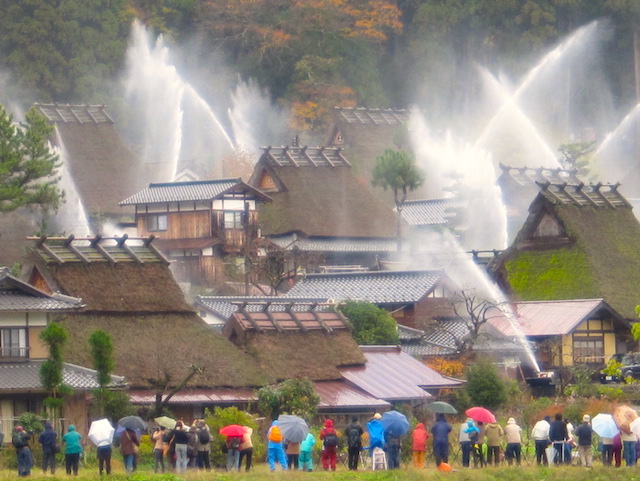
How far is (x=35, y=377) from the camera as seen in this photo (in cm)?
4478

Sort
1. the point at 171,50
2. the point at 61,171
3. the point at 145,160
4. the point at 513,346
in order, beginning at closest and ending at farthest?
the point at 513,346, the point at 61,171, the point at 145,160, the point at 171,50

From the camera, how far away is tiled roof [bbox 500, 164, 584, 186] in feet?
255

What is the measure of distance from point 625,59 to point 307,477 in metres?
78.2

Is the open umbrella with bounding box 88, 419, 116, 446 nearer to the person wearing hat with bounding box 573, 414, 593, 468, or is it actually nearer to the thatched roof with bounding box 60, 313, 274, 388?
the person wearing hat with bounding box 573, 414, 593, 468

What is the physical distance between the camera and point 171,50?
4035 inches

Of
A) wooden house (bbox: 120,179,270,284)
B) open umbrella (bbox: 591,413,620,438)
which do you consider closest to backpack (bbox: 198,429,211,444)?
open umbrella (bbox: 591,413,620,438)

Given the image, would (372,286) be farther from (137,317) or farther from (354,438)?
(354,438)

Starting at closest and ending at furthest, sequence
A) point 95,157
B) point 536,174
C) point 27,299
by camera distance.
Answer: point 27,299
point 536,174
point 95,157

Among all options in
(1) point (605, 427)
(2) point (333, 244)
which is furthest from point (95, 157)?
(1) point (605, 427)

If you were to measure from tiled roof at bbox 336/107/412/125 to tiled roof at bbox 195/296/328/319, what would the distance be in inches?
1258

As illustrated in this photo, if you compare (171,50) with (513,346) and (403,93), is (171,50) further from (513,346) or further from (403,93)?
(513,346)

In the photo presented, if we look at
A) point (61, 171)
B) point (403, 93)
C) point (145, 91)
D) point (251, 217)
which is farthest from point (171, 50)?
point (251, 217)

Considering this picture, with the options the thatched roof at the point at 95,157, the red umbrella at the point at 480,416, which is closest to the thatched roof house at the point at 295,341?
the red umbrella at the point at 480,416

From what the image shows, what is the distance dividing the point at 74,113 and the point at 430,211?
17501mm
